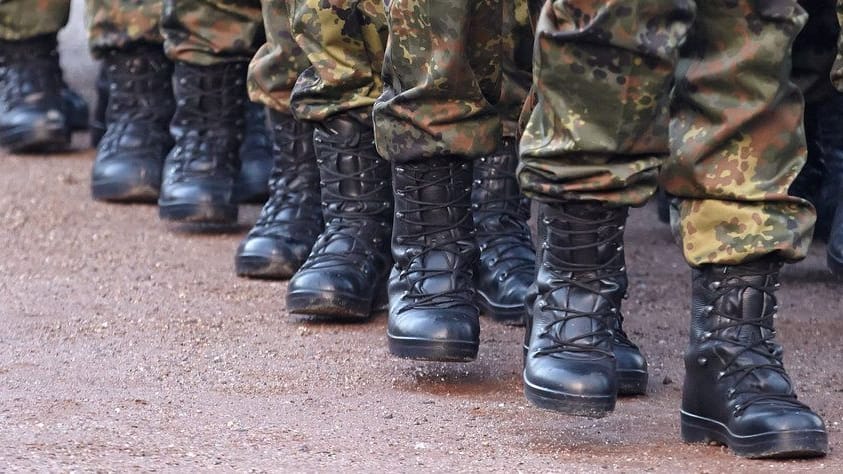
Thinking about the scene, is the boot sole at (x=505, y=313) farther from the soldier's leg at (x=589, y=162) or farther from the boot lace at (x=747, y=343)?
the boot lace at (x=747, y=343)

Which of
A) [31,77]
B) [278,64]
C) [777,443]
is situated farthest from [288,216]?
[31,77]

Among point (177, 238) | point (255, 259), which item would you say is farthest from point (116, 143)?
point (255, 259)

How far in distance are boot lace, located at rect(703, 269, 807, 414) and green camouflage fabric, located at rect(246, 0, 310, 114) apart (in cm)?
133

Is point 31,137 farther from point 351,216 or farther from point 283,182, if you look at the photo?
point 351,216

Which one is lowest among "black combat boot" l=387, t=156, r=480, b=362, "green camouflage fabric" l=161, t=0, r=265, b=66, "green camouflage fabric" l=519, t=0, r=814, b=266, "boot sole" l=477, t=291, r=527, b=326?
"boot sole" l=477, t=291, r=527, b=326

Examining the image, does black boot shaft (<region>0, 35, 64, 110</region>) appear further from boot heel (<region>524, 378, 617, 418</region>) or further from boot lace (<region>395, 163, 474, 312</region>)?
boot heel (<region>524, 378, 617, 418</region>)

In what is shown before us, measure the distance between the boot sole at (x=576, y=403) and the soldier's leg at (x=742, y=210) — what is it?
142 millimetres

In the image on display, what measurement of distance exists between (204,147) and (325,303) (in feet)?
3.28

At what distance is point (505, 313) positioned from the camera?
2.78 metres

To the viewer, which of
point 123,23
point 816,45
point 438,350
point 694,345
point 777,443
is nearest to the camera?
point 777,443

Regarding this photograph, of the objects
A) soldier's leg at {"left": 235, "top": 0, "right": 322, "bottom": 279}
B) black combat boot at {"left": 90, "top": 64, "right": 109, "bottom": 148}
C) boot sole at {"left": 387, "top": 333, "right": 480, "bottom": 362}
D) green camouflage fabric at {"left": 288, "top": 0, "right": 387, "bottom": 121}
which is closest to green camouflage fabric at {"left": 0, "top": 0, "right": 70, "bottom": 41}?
black combat boot at {"left": 90, "top": 64, "right": 109, "bottom": 148}

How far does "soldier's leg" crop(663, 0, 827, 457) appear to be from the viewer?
6.46ft

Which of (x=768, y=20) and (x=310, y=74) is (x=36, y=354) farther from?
(x=768, y=20)

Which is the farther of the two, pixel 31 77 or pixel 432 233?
pixel 31 77
